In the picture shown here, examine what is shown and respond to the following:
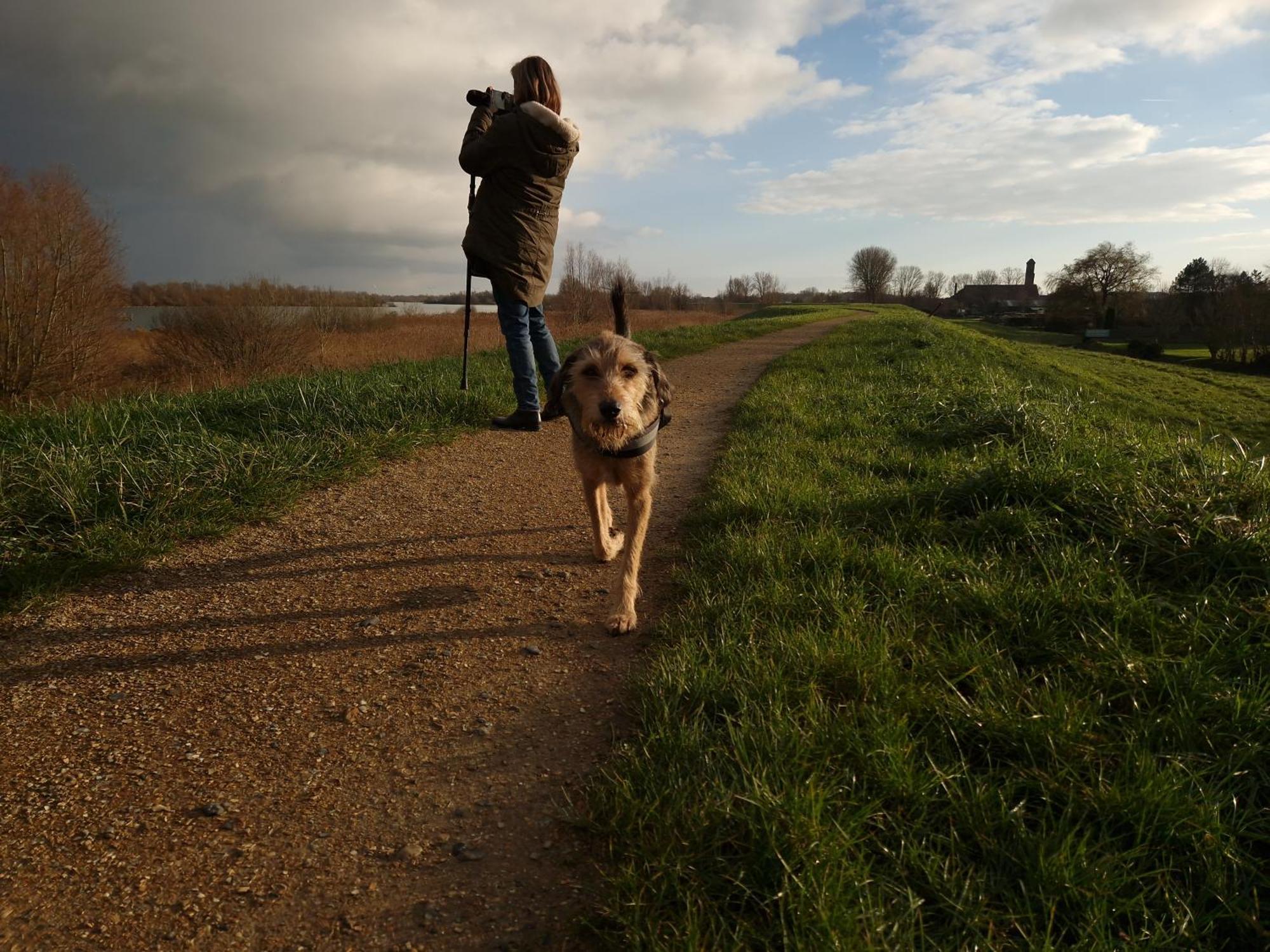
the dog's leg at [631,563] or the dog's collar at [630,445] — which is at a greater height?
the dog's collar at [630,445]

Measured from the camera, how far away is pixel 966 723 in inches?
78.6

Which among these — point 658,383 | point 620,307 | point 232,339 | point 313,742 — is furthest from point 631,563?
point 232,339

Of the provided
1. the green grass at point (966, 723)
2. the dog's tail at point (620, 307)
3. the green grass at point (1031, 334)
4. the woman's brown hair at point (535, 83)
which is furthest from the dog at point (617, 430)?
the green grass at point (1031, 334)

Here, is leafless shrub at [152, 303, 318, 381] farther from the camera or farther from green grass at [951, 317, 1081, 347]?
green grass at [951, 317, 1081, 347]

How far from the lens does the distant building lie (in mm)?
49469

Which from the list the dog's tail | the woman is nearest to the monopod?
the woman

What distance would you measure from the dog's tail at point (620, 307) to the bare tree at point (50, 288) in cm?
1569

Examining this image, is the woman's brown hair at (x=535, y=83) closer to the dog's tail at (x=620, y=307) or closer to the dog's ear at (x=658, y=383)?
the dog's tail at (x=620, y=307)

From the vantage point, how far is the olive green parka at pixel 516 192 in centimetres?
557

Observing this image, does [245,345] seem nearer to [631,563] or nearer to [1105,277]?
[631,563]

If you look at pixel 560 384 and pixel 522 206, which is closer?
pixel 560 384

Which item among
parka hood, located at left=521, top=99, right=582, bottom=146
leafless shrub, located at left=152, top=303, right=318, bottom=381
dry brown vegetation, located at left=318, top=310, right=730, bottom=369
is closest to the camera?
parka hood, located at left=521, top=99, right=582, bottom=146

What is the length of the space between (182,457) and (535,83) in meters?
4.29

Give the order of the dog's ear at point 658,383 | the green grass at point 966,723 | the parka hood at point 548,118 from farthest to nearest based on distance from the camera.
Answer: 1. the parka hood at point 548,118
2. the dog's ear at point 658,383
3. the green grass at point 966,723
